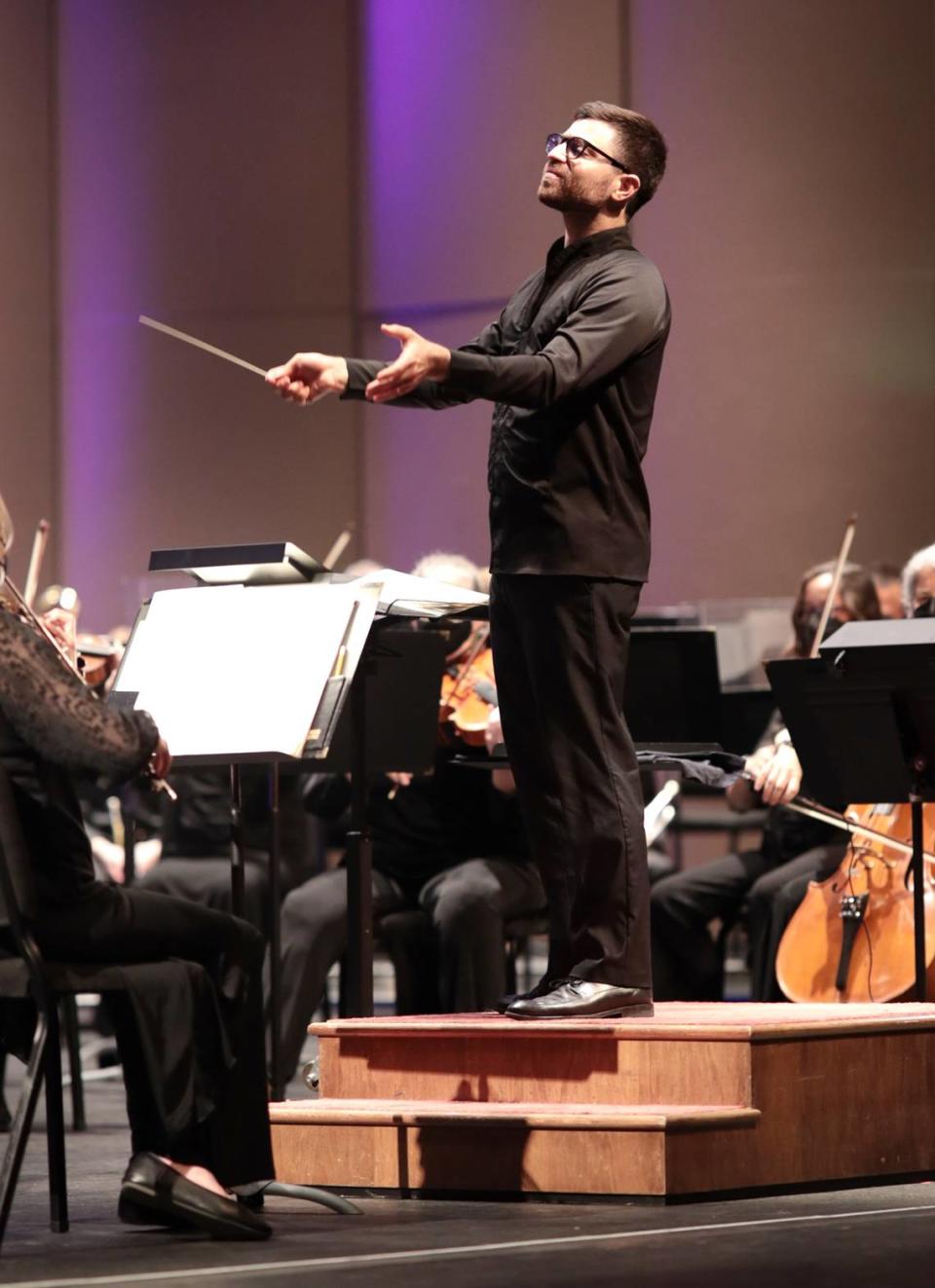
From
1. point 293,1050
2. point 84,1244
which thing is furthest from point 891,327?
point 84,1244

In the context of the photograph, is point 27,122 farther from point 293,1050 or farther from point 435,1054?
point 435,1054

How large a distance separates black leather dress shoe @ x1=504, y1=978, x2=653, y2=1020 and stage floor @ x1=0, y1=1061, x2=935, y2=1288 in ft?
0.91

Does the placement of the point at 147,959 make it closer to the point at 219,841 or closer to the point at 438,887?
the point at 438,887

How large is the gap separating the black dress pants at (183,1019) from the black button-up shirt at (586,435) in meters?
0.74

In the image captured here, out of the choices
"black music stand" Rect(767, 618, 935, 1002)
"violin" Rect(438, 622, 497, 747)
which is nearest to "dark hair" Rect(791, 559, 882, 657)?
"violin" Rect(438, 622, 497, 747)

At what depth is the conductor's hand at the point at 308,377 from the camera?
278cm

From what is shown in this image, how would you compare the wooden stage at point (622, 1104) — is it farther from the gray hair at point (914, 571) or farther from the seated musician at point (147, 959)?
the gray hair at point (914, 571)

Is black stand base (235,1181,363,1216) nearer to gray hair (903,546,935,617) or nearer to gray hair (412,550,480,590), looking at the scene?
gray hair (903,546,935,617)

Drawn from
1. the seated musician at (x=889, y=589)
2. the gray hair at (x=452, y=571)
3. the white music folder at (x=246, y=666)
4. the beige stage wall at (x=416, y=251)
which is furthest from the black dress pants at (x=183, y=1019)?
the beige stage wall at (x=416, y=251)

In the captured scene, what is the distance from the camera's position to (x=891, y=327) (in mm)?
6992

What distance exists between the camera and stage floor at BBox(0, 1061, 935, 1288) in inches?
91.7

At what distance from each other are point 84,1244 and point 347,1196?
632 millimetres

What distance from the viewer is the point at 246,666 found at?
310 cm

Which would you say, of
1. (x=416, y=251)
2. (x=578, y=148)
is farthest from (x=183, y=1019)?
(x=416, y=251)
